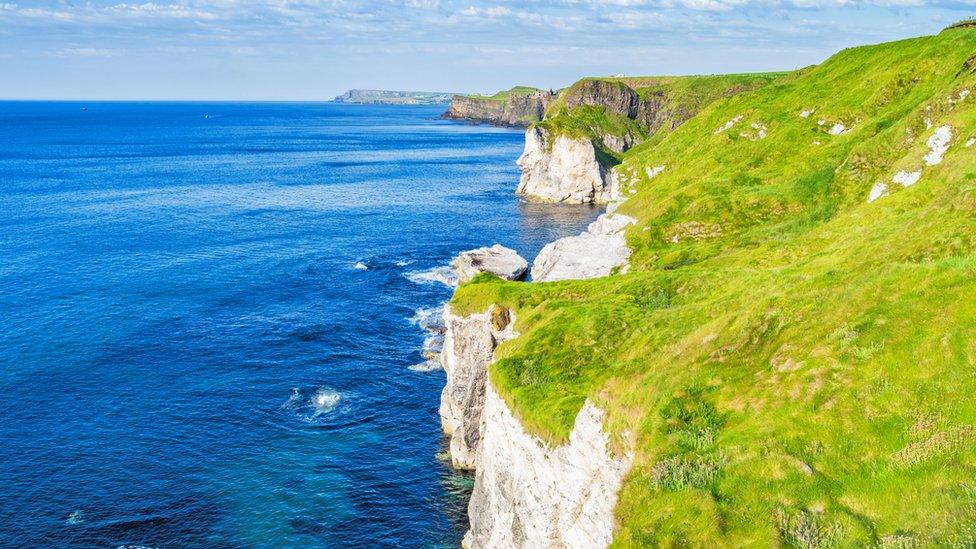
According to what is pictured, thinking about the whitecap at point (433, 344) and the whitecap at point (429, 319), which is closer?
the whitecap at point (433, 344)

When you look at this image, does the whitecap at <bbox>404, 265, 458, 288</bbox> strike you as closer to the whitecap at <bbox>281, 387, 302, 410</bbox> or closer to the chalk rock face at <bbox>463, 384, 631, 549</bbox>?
the whitecap at <bbox>281, 387, 302, 410</bbox>

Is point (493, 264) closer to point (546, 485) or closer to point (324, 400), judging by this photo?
point (324, 400)

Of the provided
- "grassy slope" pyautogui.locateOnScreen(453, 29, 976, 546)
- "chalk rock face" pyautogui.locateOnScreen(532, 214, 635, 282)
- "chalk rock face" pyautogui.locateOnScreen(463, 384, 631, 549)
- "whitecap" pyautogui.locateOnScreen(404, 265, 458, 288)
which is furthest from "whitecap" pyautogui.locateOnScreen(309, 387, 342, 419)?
"whitecap" pyautogui.locateOnScreen(404, 265, 458, 288)

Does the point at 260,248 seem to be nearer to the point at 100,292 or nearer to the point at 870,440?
the point at 100,292

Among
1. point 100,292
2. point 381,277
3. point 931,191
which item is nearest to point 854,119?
point 931,191

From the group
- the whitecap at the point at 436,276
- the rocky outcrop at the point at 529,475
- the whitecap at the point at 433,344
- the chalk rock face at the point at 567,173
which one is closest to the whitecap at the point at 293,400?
the whitecap at the point at 433,344

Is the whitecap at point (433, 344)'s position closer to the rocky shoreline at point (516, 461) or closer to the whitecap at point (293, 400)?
the whitecap at point (293, 400)
